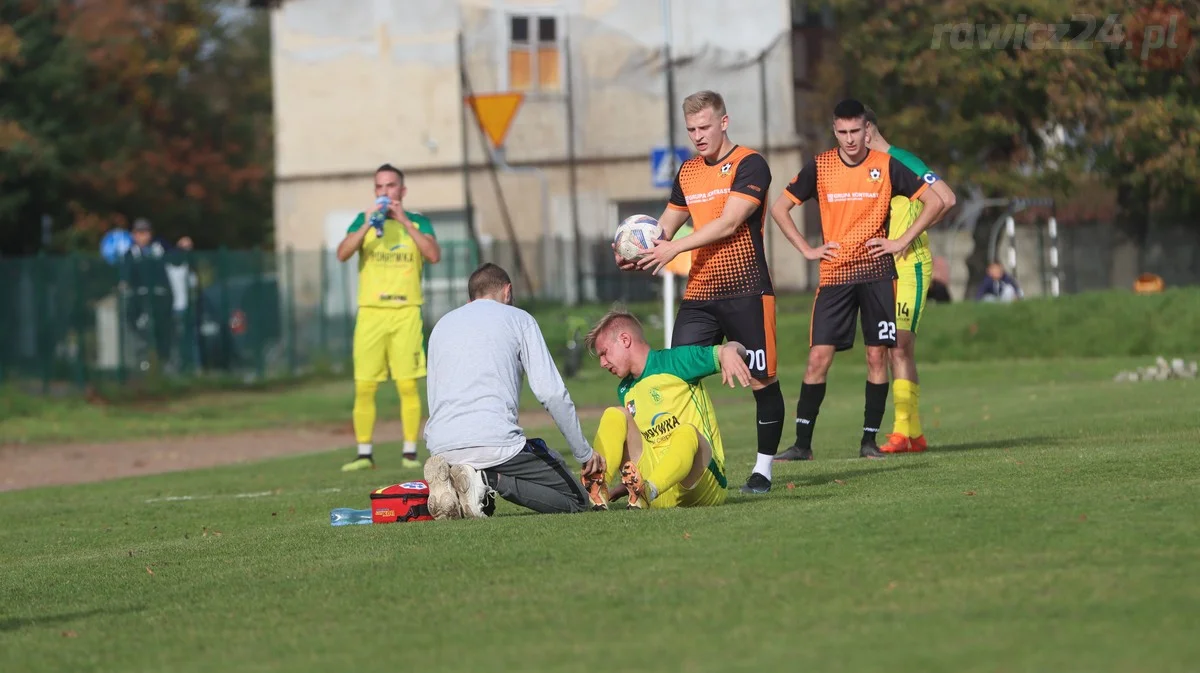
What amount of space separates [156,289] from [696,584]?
A: 22.3 meters

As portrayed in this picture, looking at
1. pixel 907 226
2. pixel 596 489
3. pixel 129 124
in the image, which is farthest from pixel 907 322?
pixel 129 124

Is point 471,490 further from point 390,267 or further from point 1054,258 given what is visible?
point 1054,258

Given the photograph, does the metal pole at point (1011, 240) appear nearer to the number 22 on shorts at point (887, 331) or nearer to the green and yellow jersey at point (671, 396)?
the number 22 on shorts at point (887, 331)

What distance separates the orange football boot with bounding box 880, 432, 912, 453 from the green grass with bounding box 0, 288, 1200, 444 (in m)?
10.7

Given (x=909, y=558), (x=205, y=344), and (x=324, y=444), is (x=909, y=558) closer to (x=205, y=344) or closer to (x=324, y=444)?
(x=324, y=444)

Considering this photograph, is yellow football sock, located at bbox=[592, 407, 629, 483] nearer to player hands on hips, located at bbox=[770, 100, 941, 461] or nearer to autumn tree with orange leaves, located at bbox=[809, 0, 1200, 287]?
player hands on hips, located at bbox=[770, 100, 941, 461]

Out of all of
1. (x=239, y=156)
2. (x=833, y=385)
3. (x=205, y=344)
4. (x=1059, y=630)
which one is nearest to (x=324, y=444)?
(x=833, y=385)

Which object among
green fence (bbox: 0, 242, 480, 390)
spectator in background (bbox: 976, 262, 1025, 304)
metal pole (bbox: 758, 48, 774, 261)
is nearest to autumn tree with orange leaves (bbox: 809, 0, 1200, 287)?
spectator in background (bbox: 976, 262, 1025, 304)

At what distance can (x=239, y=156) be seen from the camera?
59500 millimetres

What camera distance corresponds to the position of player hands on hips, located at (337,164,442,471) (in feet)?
50.4

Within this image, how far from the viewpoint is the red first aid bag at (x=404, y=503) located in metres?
9.57

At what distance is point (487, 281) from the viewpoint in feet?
30.6

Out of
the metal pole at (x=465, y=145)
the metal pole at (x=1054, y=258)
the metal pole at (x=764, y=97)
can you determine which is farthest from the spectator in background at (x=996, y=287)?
the metal pole at (x=465, y=145)

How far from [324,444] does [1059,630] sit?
15548 millimetres
